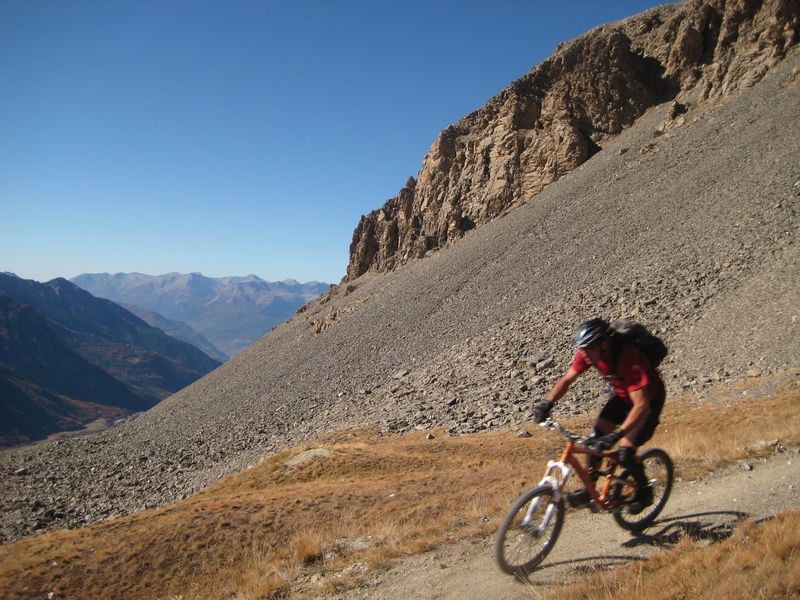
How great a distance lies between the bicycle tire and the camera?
555 centimetres

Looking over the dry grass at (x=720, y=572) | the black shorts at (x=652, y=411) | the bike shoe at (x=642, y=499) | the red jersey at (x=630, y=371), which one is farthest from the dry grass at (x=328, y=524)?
the red jersey at (x=630, y=371)

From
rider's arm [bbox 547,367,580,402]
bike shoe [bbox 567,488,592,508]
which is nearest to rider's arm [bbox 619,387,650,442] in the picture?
rider's arm [bbox 547,367,580,402]

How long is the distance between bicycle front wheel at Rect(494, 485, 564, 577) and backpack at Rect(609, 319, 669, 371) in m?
1.65

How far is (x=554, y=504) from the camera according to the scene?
521 cm

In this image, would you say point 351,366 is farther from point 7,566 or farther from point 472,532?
point 472,532

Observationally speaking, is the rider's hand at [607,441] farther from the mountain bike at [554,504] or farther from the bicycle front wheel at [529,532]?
the bicycle front wheel at [529,532]

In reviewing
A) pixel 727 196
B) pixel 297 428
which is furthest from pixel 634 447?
pixel 727 196

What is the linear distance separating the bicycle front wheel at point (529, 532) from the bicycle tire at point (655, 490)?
2.77 ft

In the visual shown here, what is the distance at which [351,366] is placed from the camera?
129 ft

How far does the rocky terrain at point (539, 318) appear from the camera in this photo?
22016 millimetres

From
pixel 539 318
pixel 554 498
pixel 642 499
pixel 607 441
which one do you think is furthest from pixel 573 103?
pixel 554 498

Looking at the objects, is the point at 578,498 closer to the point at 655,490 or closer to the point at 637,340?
the point at 655,490

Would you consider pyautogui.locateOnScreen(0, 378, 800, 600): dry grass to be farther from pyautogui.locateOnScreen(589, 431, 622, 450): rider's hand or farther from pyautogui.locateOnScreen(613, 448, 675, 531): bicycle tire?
pyautogui.locateOnScreen(589, 431, 622, 450): rider's hand

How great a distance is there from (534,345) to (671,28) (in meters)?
69.7
